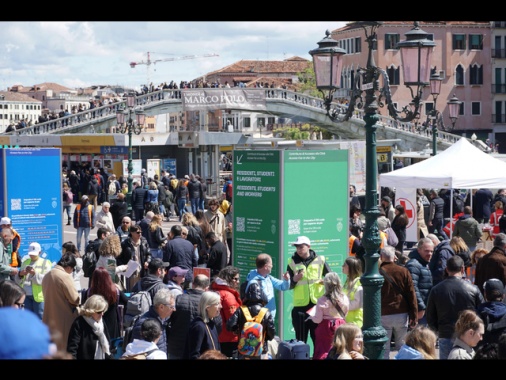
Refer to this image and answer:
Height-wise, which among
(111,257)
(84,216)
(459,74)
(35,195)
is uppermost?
(459,74)

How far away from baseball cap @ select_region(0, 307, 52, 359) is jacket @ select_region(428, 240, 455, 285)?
351 inches

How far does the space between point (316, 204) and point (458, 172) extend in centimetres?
551

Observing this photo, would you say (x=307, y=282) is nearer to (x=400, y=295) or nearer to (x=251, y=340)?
(x=400, y=295)

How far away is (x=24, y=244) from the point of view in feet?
45.3

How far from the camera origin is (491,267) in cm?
1054

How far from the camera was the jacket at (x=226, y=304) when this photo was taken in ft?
28.5

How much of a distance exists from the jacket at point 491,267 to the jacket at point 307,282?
5.52 feet

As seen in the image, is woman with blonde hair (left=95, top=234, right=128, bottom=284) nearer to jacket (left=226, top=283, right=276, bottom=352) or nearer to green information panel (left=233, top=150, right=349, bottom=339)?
green information panel (left=233, top=150, right=349, bottom=339)

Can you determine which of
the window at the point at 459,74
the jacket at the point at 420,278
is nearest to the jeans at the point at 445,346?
the jacket at the point at 420,278

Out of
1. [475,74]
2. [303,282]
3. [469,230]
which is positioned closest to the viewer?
[303,282]

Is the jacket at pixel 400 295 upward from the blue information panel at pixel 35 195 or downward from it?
downward

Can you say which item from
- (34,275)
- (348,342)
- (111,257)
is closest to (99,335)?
(348,342)

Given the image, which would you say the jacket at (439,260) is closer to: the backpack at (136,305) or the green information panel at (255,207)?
the green information panel at (255,207)

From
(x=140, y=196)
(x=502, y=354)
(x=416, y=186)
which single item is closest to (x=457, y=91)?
(x=140, y=196)
